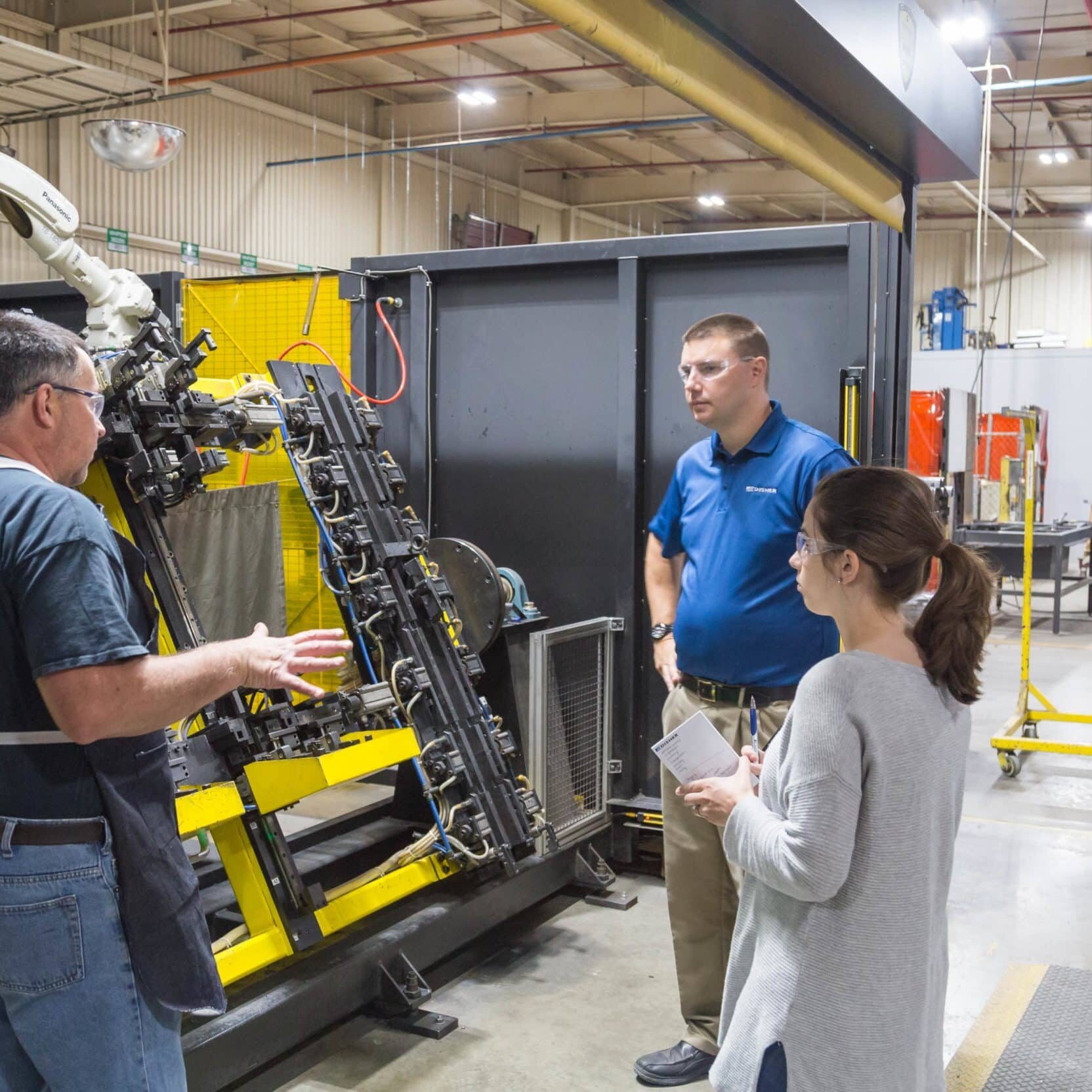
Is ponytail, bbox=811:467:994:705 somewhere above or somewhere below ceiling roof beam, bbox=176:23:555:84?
below

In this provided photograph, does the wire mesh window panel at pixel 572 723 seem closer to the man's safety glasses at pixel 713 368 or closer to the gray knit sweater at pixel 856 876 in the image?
the man's safety glasses at pixel 713 368

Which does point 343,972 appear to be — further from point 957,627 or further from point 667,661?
point 957,627

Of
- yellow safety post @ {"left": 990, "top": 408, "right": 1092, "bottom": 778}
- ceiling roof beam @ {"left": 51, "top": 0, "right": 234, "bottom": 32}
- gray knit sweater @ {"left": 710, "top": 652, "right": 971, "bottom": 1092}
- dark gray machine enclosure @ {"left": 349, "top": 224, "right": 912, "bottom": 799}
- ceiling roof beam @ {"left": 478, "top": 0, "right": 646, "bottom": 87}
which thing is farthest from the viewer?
ceiling roof beam @ {"left": 478, "top": 0, "right": 646, "bottom": 87}

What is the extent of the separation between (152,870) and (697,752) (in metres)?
0.83

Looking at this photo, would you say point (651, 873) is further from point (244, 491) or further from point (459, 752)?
point (244, 491)

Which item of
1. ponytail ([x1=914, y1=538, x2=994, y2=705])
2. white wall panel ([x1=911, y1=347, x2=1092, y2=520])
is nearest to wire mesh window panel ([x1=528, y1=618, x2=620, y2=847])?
ponytail ([x1=914, y1=538, x2=994, y2=705])

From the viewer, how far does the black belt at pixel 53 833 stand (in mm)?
1631

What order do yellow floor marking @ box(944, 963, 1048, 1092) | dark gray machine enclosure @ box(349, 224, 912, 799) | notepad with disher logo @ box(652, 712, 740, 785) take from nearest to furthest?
1. notepad with disher logo @ box(652, 712, 740, 785)
2. yellow floor marking @ box(944, 963, 1048, 1092)
3. dark gray machine enclosure @ box(349, 224, 912, 799)

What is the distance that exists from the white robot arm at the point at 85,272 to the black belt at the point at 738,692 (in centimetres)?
184

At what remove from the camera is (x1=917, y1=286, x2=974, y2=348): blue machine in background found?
14.8m

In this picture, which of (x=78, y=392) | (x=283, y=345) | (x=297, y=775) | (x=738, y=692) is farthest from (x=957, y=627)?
(x=283, y=345)

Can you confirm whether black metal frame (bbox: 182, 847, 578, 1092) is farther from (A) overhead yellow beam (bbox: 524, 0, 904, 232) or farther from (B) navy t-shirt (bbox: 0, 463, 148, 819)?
(A) overhead yellow beam (bbox: 524, 0, 904, 232)

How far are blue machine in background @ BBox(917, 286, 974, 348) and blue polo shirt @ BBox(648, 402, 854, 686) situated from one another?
12.7m

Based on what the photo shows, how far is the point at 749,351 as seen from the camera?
3.00m
